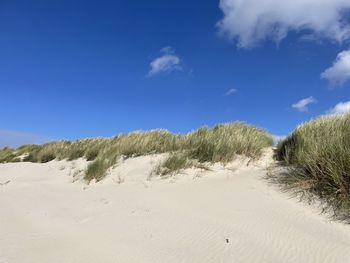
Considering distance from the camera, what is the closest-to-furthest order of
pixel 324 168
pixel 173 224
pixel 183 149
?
pixel 173 224 → pixel 324 168 → pixel 183 149

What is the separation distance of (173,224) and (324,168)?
2559 millimetres

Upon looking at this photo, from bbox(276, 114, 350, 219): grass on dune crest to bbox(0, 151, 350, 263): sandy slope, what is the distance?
35 cm

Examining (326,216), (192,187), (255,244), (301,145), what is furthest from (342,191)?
(192,187)

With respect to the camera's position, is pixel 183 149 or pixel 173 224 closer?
pixel 173 224

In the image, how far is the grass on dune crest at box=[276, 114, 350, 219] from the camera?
229 inches

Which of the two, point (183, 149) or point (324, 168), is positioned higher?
point (183, 149)

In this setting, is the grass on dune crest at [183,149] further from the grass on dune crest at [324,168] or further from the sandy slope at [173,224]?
the grass on dune crest at [324,168]

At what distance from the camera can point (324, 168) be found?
6.33 meters

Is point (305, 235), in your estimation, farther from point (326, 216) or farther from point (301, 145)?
point (301, 145)

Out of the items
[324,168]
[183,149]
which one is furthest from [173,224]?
[183,149]

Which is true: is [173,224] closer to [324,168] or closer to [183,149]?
[324,168]

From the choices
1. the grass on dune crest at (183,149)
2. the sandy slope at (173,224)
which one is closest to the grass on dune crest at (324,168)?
the sandy slope at (173,224)

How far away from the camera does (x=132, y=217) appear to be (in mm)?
6191

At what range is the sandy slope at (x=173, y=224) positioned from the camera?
4641 millimetres
